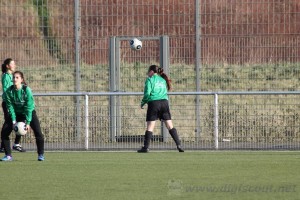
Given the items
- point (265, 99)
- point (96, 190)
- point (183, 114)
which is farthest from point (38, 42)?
point (96, 190)

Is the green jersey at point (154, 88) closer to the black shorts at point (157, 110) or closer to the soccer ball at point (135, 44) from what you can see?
the black shorts at point (157, 110)

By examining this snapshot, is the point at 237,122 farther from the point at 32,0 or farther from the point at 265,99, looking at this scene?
the point at 32,0

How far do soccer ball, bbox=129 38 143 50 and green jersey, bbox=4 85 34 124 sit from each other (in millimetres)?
6188

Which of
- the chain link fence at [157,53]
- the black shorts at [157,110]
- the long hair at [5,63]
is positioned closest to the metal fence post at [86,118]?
the chain link fence at [157,53]

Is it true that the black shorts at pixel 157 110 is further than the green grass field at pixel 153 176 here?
Yes

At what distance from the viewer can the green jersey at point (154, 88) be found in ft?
68.1

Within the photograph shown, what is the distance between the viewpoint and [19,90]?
17922 mm

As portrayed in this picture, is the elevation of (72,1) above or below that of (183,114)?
above

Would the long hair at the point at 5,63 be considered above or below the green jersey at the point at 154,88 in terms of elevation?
above

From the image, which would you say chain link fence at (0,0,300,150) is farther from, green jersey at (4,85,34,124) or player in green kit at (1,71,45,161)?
green jersey at (4,85,34,124)

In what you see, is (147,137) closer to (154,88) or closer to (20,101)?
(154,88)

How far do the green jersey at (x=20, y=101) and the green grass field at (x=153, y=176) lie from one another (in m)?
0.88

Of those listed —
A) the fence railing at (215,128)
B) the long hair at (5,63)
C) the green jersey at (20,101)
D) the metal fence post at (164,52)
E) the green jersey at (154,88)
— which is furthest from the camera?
the metal fence post at (164,52)

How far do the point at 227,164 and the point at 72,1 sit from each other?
888cm
